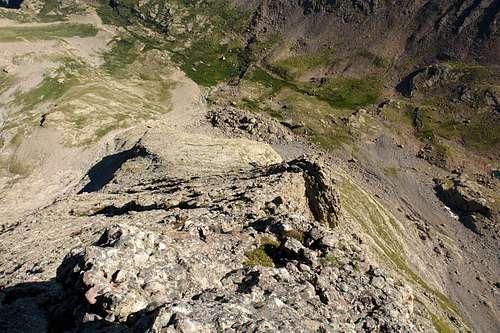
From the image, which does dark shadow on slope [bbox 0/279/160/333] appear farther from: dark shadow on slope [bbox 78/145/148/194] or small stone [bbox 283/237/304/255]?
dark shadow on slope [bbox 78/145/148/194]

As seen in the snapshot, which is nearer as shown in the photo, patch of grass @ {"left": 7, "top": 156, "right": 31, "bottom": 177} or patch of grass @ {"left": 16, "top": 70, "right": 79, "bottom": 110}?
patch of grass @ {"left": 7, "top": 156, "right": 31, "bottom": 177}

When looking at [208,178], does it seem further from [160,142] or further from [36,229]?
[160,142]

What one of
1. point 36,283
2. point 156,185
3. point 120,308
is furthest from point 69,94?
point 120,308

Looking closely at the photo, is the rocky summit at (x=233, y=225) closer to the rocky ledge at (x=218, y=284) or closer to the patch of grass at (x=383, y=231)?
the rocky ledge at (x=218, y=284)

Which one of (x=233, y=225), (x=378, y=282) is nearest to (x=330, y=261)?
(x=378, y=282)

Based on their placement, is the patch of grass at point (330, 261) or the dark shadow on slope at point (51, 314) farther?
the patch of grass at point (330, 261)

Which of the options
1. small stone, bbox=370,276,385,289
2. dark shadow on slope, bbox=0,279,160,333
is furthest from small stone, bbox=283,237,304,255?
dark shadow on slope, bbox=0,279,160,333

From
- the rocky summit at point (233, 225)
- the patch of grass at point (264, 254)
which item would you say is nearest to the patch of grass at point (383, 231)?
the rocky summit at point (233, 225)

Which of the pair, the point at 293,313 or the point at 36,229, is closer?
the point at 293,313
